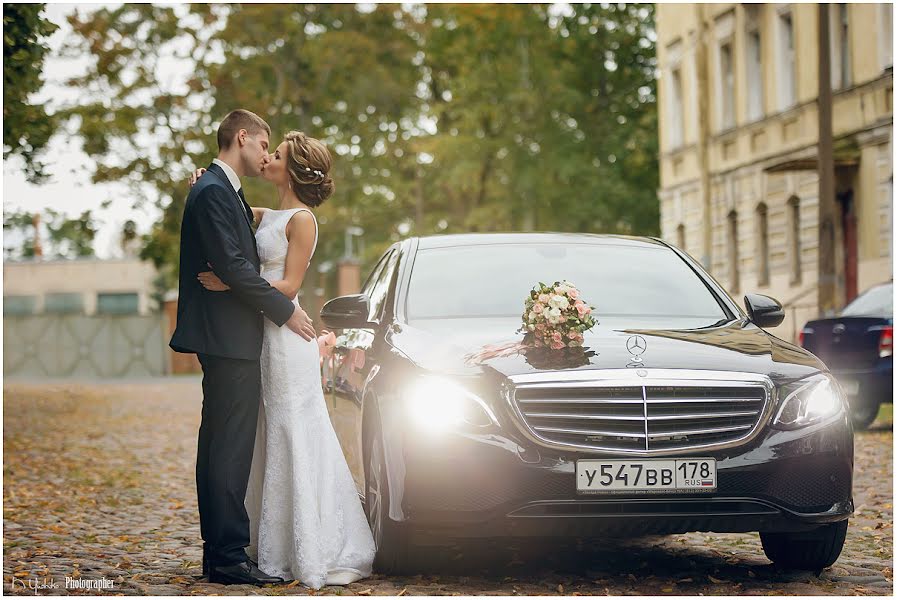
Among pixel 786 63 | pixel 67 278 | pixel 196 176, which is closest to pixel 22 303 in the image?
pixel 67 278

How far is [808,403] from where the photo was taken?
632 cm

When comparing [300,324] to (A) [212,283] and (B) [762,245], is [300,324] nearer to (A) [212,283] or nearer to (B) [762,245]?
(A) [212,283]

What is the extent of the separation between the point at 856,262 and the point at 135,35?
14.9 metres

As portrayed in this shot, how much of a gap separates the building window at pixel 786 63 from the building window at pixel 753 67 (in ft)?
4.64

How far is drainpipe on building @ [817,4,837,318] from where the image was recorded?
22.2 meters

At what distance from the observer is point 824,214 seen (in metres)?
22.2

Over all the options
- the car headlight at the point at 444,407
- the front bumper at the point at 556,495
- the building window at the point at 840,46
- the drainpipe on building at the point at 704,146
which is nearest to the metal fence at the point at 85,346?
the drainpipe on building at the point at 704,146

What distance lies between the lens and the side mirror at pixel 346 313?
24.3 ft

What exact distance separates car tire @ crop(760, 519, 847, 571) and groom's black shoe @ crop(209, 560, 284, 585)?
2.16 metres

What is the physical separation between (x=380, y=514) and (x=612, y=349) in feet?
4.02

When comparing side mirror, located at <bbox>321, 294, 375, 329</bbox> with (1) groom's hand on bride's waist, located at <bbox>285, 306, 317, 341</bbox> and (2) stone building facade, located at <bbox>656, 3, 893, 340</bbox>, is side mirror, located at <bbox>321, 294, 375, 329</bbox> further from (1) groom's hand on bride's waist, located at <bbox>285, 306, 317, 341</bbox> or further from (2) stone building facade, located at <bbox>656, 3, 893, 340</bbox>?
(2) stone building facade, located at <bbox>656, 3, 893, 340</bbox>

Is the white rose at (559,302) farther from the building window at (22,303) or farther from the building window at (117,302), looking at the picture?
the building window at (117,302)

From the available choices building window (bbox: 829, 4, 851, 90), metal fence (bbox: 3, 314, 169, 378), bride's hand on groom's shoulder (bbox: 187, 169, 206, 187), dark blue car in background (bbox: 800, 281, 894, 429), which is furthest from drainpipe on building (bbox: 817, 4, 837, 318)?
metal fence (bbox: 3, 314, 169, 378)

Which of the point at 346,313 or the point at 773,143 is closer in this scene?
the point at 346,313
